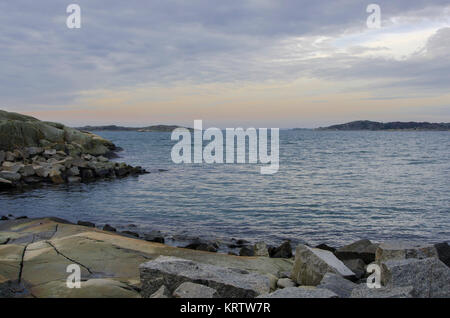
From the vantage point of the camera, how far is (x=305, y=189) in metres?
24.1

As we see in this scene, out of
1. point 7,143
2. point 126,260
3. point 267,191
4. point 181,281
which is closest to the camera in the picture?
point 181,281

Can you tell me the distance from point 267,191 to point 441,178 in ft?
49.7

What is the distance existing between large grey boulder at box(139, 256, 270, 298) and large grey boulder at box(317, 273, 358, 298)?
903mm

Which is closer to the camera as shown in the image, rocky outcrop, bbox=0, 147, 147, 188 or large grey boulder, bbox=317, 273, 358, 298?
large grey boulder, bbox=317, 273, 358, 298

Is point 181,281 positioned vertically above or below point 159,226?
above

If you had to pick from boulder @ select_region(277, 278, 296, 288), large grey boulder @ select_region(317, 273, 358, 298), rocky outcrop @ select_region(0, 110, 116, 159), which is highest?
rocky outcrop @ select_region(0, 110, 116, 159)

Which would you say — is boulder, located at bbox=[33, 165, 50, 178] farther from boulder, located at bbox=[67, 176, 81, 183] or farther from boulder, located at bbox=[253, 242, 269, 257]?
boulder, located at bbox=[253, 242, 269, 257]

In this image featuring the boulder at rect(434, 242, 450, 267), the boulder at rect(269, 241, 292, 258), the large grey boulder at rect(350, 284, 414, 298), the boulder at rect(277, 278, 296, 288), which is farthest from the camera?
the boulder at rect(269, 241, 292, 258)

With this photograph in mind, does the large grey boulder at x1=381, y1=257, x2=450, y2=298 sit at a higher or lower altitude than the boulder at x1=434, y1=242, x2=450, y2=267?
higher

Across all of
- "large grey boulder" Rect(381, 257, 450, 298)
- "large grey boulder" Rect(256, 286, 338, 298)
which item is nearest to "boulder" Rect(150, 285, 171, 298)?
"large grey boulder" Rect(256, 286, 338, 298)

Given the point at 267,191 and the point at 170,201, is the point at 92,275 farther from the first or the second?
the point at 267,191

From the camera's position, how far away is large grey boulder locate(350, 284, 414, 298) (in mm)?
4750
